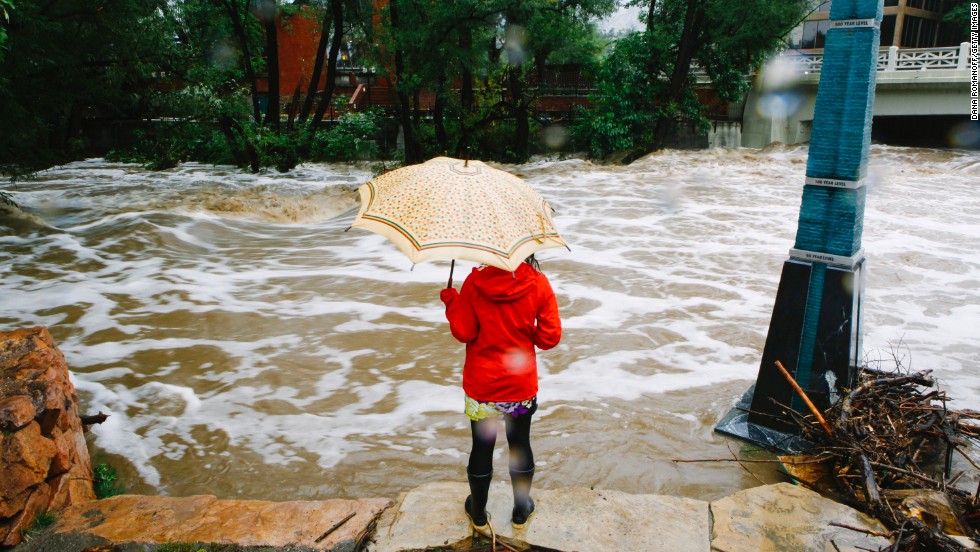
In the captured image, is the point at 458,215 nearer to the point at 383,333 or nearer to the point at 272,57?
the point at 383,333

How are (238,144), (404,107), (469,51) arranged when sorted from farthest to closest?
(404,107), (238,144), (469,51)

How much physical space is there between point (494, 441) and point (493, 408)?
0.18 meters

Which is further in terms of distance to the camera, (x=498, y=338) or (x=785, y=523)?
(x=785, y=523)

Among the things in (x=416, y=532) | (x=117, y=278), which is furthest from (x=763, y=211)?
(x=416, y=532)

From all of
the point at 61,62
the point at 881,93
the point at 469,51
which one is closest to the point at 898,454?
the point at 61,62

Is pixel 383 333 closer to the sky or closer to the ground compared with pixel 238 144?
closer to the ground

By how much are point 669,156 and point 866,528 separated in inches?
827

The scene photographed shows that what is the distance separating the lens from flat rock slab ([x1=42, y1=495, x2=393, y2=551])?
9.41 ft

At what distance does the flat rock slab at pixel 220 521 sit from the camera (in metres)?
2.87

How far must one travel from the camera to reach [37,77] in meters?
10.3

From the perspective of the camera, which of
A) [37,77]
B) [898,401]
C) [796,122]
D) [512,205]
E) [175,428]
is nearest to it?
[512,205]

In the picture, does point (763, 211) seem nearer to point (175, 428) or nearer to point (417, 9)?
point (417, 9)

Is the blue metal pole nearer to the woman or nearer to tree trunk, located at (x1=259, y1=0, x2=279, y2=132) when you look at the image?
the woman

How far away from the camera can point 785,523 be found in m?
3.01
